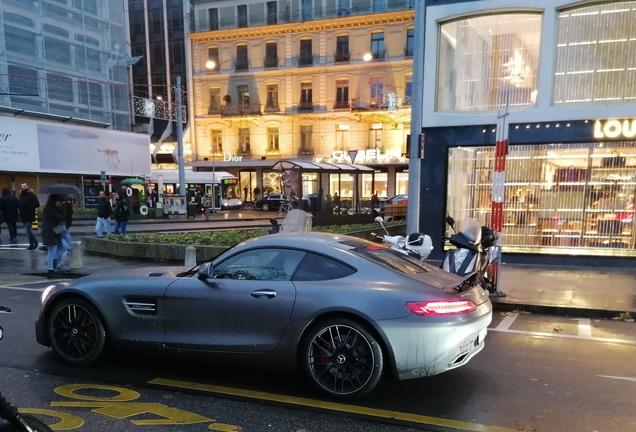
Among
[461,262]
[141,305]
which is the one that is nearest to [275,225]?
[461,262]

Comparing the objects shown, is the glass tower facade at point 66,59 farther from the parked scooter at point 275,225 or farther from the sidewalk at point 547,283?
the parked scooter at point 275,225

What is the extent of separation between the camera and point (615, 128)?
10406mm

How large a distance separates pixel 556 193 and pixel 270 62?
31.5 m

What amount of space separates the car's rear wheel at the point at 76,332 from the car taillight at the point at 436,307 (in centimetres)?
308

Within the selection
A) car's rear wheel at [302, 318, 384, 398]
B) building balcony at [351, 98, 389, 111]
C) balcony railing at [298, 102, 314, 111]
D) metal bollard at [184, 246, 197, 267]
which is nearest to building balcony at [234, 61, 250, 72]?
balcony railing at [298, 102, 314, 111]

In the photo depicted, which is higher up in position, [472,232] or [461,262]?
[472,232]

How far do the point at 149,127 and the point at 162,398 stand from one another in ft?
153

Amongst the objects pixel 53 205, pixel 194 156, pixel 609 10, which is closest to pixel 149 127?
pixel 194 156

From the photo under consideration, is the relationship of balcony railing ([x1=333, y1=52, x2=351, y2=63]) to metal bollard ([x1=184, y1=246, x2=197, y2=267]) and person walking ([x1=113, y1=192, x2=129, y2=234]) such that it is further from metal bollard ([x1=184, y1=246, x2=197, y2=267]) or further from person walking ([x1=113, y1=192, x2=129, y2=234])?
metal bollard ([x1=184, y1=246, x2=197, y2=267])

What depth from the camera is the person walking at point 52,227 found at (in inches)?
385

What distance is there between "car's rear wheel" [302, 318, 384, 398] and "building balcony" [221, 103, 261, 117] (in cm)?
3625

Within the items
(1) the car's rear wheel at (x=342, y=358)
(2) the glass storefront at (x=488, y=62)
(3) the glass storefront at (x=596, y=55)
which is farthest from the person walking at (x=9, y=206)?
(3) the glass storefront at (x=596, y=55)

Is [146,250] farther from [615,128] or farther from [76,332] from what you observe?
[615,128]

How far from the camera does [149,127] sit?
46375mm
